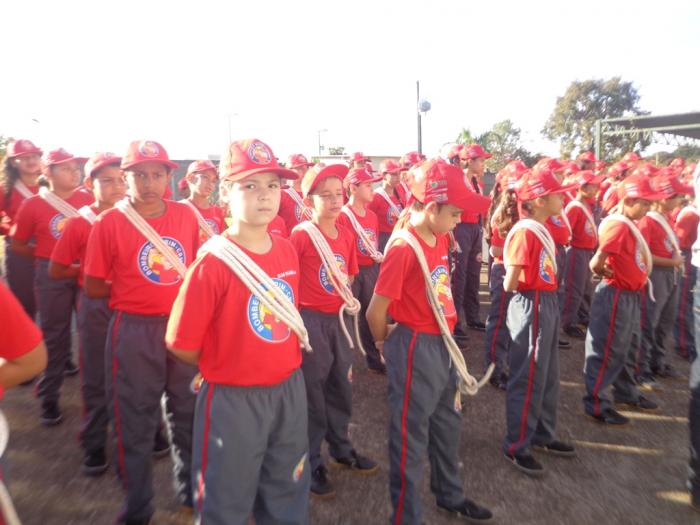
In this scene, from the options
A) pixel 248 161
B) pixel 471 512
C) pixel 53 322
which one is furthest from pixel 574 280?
pixel 53 322

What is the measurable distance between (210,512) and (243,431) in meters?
0.37

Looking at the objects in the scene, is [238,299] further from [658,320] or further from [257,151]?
[658,320]

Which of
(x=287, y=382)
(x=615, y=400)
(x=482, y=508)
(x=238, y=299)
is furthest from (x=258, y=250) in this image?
(x=615, y=400)

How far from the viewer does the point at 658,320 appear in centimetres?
521

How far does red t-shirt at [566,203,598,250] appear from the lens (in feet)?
19.6

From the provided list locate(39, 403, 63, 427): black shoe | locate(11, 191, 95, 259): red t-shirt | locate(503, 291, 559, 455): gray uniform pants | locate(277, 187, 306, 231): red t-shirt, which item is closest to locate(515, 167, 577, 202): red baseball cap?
locate(503, 291, 559, 455): gray uniform pants

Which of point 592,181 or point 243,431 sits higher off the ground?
point 592,181

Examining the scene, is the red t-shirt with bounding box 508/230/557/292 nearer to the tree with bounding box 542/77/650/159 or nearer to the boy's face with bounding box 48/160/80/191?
the boy's face with bounding box 48/160/80/191

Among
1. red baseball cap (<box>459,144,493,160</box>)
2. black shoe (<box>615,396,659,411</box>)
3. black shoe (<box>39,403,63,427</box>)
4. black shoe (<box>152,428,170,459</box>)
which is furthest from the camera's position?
red baseball cap (<box>459,144,493,160</box>)

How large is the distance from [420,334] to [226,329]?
1169 mm

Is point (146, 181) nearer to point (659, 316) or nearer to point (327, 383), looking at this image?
point (327, 383)

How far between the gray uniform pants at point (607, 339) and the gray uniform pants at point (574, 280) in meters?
1.92

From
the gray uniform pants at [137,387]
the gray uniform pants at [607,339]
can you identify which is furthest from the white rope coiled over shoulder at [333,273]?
the gray uniform pants at [607,339]

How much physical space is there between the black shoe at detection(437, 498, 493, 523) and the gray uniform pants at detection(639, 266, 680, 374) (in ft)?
10.3
